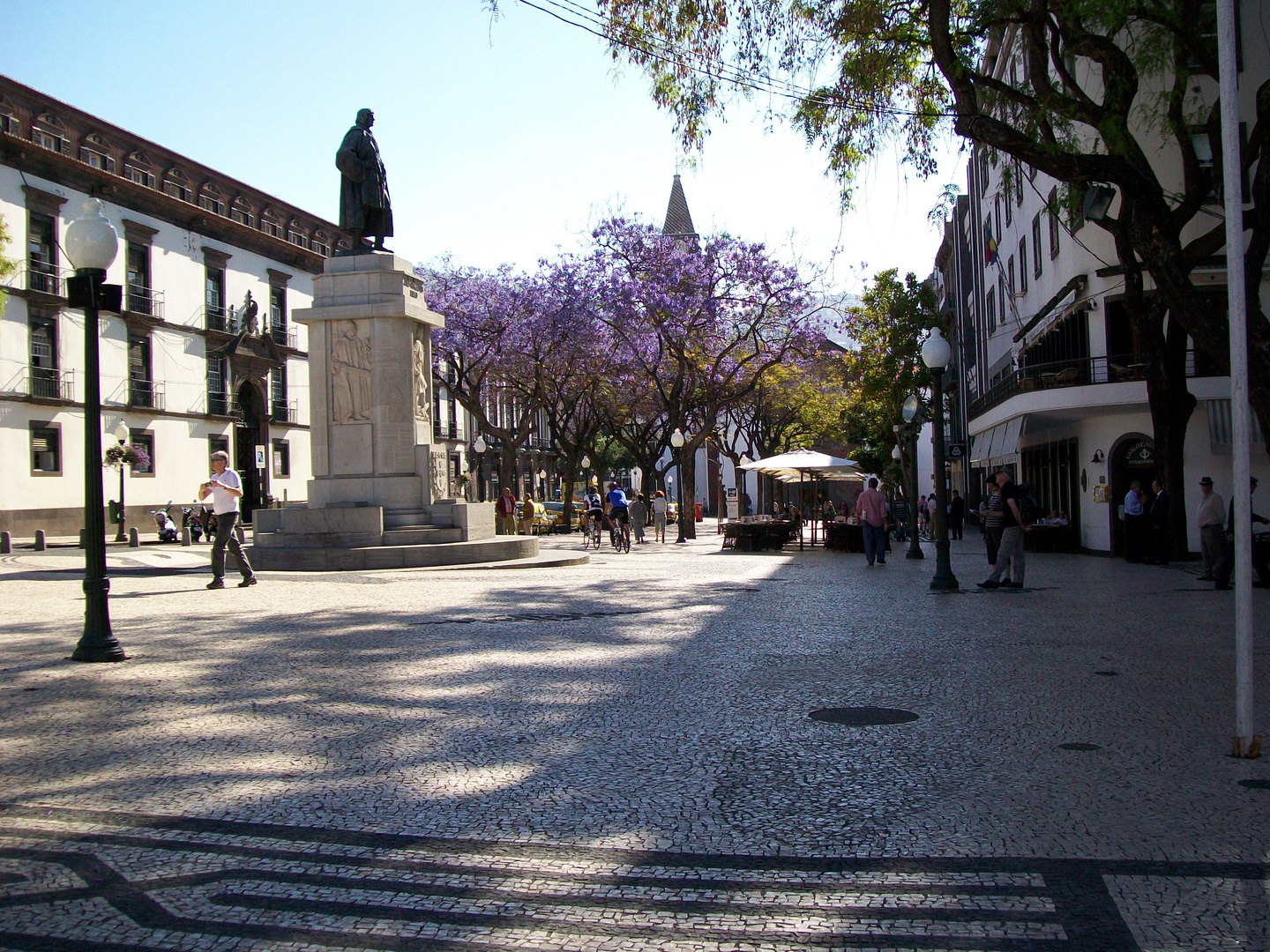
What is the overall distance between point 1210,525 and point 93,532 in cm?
1512

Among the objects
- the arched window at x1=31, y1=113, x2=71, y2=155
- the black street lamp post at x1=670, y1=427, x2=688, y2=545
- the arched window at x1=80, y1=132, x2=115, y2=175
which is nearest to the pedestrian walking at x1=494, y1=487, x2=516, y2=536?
the black street lamp post at x1=670, y1=427, x2=688, y2=545

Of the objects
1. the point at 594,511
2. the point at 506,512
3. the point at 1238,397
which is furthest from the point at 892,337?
the point at 1238,397

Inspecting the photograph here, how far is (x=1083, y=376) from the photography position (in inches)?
1048

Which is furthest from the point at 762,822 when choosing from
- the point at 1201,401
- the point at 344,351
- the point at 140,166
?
the point at 140,166

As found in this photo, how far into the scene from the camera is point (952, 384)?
187 feet

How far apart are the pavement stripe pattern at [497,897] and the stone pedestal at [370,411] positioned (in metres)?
14.7

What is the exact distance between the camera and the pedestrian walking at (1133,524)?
22375 mm

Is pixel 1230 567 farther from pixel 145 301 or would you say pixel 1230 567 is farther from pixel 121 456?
pixel 145 301

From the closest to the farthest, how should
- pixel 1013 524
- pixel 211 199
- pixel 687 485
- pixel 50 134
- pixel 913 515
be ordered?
1. pixel 1013 524
2. pixel 913 515
3. pixel 50 134
4. pixel 687 485
5. pixel 211 199

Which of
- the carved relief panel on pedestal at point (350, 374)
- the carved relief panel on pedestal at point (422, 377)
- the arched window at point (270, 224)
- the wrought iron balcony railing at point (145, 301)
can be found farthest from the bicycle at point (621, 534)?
the arched window at point (270, 224)

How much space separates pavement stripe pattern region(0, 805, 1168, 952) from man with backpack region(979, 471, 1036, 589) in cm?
1168

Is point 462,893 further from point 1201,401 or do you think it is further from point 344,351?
point 1201,401

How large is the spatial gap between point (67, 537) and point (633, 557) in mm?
21465

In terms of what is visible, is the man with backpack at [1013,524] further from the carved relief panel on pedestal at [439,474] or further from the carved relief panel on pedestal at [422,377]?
the carved relief panel on pedestal at [422,377]
